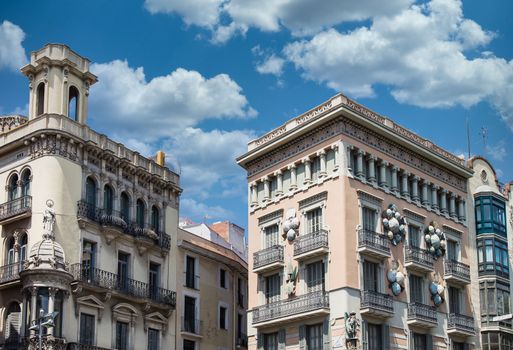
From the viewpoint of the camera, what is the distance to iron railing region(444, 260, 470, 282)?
169 ft

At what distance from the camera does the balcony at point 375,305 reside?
44625 millimetres

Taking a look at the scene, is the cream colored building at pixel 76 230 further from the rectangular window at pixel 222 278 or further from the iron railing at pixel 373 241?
the iron railing at pixel 373 241

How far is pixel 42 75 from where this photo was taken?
4734cm

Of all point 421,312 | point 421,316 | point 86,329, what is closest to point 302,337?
point 421,316

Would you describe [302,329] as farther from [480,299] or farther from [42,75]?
[42,75]

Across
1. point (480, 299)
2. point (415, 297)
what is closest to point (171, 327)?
point (415, 297)

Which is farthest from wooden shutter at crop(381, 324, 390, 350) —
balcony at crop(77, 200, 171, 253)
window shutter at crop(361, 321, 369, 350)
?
balcony at crop(77, 200, 171, 253)

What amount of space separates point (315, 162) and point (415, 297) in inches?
382

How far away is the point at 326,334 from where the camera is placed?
4494 cm

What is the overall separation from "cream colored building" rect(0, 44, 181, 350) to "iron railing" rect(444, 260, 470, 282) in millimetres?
16581

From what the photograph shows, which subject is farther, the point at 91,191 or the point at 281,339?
the point at 281,339

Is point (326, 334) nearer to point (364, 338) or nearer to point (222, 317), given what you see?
point (364, 338)

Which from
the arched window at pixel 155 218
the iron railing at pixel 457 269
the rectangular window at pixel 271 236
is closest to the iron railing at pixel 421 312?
the iron railing at pixel 457 269

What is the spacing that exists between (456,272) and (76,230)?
23020 millimetres
